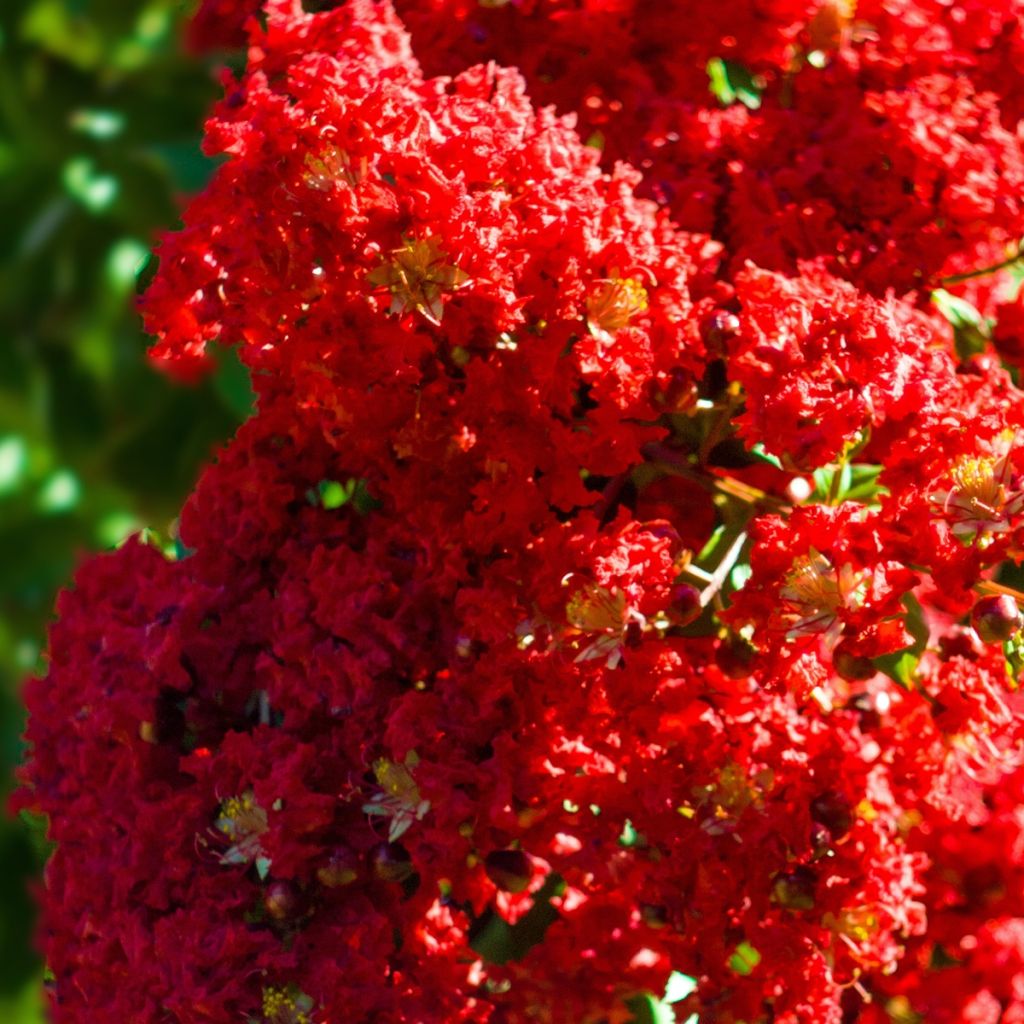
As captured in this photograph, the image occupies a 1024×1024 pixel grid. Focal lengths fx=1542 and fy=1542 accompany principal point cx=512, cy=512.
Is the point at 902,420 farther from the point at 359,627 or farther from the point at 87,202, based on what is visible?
the point at 87,202

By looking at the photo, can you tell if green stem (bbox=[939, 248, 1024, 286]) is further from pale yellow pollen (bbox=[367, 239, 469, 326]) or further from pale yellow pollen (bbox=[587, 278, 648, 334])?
pale yellow pollen (bbox=[367, 239, 469, 326])

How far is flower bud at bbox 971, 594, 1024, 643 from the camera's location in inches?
32.2

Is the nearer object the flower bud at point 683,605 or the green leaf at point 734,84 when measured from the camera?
the flower bud at point 683,605

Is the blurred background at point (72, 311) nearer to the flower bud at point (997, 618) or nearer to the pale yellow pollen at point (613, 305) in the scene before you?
the pale yellow pollen at point (613, 305)

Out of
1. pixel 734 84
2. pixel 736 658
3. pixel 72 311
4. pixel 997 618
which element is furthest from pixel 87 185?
pixel 997 618

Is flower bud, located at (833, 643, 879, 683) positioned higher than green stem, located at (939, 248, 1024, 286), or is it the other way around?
green stem, located at (939, 248, 1024, 286)

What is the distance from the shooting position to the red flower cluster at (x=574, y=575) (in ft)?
2.78

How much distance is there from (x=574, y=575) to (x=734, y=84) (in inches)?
16.8

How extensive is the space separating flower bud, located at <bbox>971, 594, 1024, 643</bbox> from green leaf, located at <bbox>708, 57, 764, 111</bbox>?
427 mm

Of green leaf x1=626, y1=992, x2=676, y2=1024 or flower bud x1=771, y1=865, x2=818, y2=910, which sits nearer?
flower bud x1=771, y1=865, x2=818, y2=910

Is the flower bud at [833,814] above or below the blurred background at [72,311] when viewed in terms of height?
above

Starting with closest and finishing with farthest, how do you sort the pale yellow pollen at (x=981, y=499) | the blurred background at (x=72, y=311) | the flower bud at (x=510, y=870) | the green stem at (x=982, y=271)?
the pale yellow pollen at (x=981, y=499), the flower bud at (x=510, y=870), the green stem at (x=982, y=271), the blurred background at (x=72, y=311)

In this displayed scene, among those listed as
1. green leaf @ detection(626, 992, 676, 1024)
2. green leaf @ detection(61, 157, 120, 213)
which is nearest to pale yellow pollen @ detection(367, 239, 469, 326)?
green leaf @ detection(626, 992, 676, 1024)

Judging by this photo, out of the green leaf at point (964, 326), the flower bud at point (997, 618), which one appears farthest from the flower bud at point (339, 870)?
the green leaf at point (964, 326)
